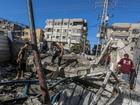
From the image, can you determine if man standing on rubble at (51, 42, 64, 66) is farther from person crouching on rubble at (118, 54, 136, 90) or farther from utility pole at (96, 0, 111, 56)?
utility pole at (96, 0, 111, 56)

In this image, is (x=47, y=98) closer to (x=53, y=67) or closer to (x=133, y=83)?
(x=133, y=83)

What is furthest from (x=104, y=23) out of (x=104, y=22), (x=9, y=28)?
(x=9, y=28)

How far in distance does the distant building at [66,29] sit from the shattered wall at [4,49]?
211 ft

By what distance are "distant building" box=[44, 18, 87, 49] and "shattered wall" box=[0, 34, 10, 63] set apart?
2537 inches

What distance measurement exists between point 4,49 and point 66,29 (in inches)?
2917

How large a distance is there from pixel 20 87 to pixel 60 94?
1.74 m

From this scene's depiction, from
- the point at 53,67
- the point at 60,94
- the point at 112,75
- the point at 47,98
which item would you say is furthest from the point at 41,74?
the point at 53,67

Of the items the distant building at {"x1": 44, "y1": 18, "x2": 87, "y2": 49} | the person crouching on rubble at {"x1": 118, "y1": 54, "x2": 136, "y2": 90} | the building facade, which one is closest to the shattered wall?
the building facade

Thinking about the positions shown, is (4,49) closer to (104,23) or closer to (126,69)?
(126,69)

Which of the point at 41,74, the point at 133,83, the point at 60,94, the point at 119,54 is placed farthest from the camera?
the point at 119,54

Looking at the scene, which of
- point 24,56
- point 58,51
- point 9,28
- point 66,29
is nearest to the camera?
point 24,56

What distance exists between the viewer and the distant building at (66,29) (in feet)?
277

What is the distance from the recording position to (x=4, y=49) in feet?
55.9

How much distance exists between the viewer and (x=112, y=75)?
8531 mm
